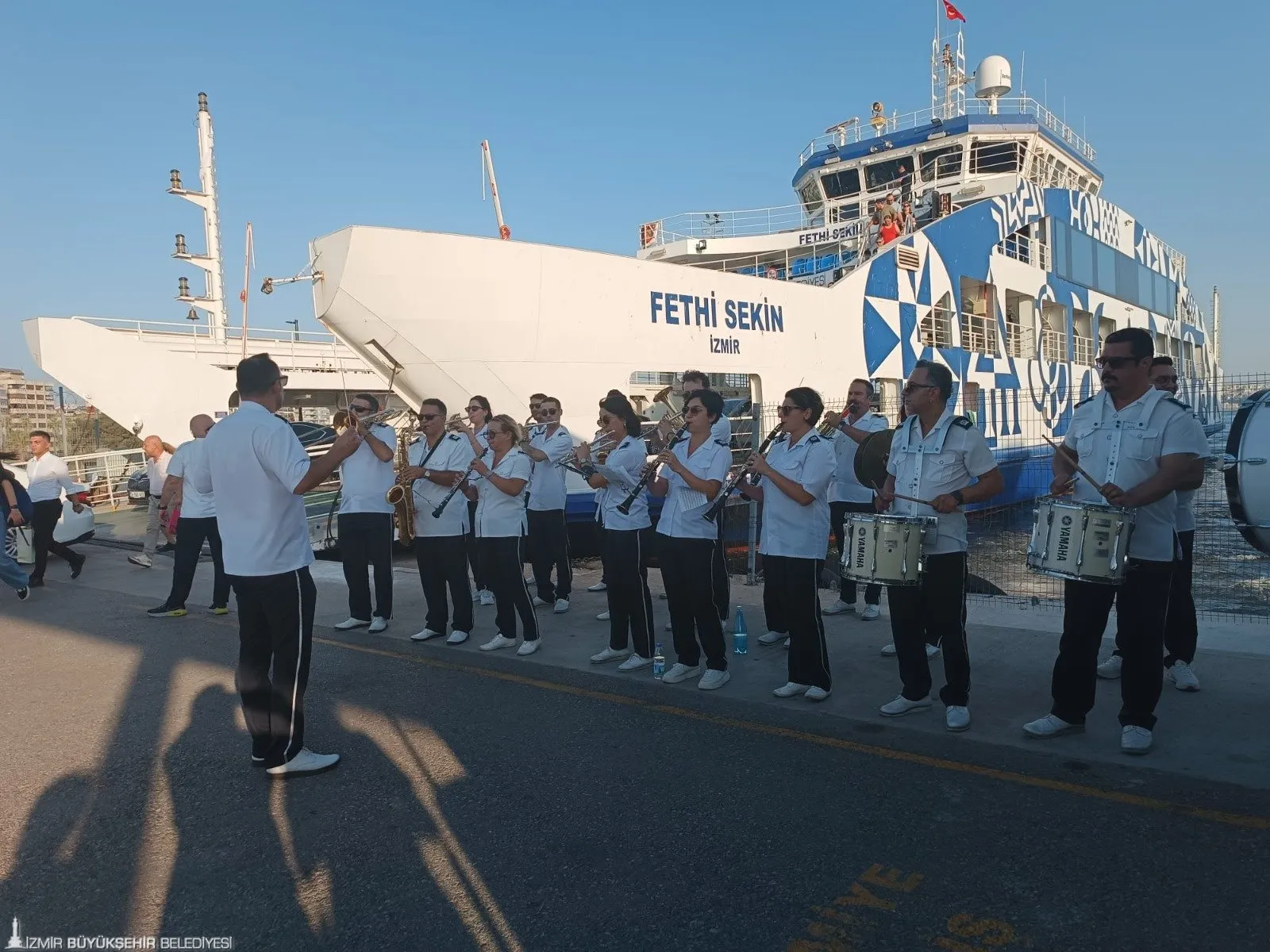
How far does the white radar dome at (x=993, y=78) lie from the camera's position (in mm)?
22531

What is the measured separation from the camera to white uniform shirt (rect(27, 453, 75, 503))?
9766 millimetres

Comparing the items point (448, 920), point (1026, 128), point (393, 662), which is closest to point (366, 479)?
point (393, 662)

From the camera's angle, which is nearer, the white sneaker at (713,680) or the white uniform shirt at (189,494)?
the white sneaker at (713,680)

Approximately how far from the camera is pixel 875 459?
6.00 metres

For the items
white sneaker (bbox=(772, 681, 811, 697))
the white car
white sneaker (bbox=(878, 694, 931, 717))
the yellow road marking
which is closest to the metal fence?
white sneaker (bbox=(878, 694, 931, 717))

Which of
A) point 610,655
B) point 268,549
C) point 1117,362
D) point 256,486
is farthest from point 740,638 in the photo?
point 256,486

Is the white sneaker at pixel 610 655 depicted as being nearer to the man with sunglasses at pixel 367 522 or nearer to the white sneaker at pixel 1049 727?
the man with sunglasses at pixel 367 522

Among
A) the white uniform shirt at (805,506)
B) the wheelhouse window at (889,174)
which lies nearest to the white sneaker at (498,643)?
the white uniform shirt at (805,506)

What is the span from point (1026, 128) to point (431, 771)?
73.0 feet

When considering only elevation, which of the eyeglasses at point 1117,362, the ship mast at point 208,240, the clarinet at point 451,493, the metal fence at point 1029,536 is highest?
the ship mast at point 208,240

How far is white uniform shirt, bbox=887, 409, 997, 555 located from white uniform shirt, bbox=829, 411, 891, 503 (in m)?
2.52

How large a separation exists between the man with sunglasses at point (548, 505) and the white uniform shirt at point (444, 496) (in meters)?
0.74

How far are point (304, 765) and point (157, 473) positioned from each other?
7916 mm

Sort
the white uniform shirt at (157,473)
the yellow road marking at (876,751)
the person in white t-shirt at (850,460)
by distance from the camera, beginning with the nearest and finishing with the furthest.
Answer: the yellow road marking at (876,751), the person in white t-shirt at (850,460), the white uniform shirt at (157,473)
